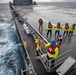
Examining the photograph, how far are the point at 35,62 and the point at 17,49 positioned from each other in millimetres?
8379

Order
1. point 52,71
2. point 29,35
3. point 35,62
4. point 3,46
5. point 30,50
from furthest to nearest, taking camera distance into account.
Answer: point 3,46, point 29,35, point 30,50, point 35,62, point 52,71

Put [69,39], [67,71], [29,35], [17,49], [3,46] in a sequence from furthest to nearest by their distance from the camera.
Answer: [3,46]
[17,49]
[29,35]
[69,39]
[67,71]

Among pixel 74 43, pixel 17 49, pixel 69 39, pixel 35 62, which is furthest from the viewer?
pixel 17 49

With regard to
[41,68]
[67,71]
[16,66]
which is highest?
[67,71]

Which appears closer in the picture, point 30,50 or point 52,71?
point 52,71

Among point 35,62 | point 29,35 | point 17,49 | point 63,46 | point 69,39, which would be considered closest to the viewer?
point 35,62

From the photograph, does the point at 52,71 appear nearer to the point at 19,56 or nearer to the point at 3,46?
the point at 19,56

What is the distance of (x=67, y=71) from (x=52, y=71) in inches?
55.3

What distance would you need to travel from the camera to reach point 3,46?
1870 cm

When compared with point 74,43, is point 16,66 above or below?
below

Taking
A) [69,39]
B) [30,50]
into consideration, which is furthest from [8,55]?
[69,39]

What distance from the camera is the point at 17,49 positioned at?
17516mm

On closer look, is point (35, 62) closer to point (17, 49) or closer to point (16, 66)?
point (16, 66)

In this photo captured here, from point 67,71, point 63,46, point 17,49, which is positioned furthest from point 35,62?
point 17,49
